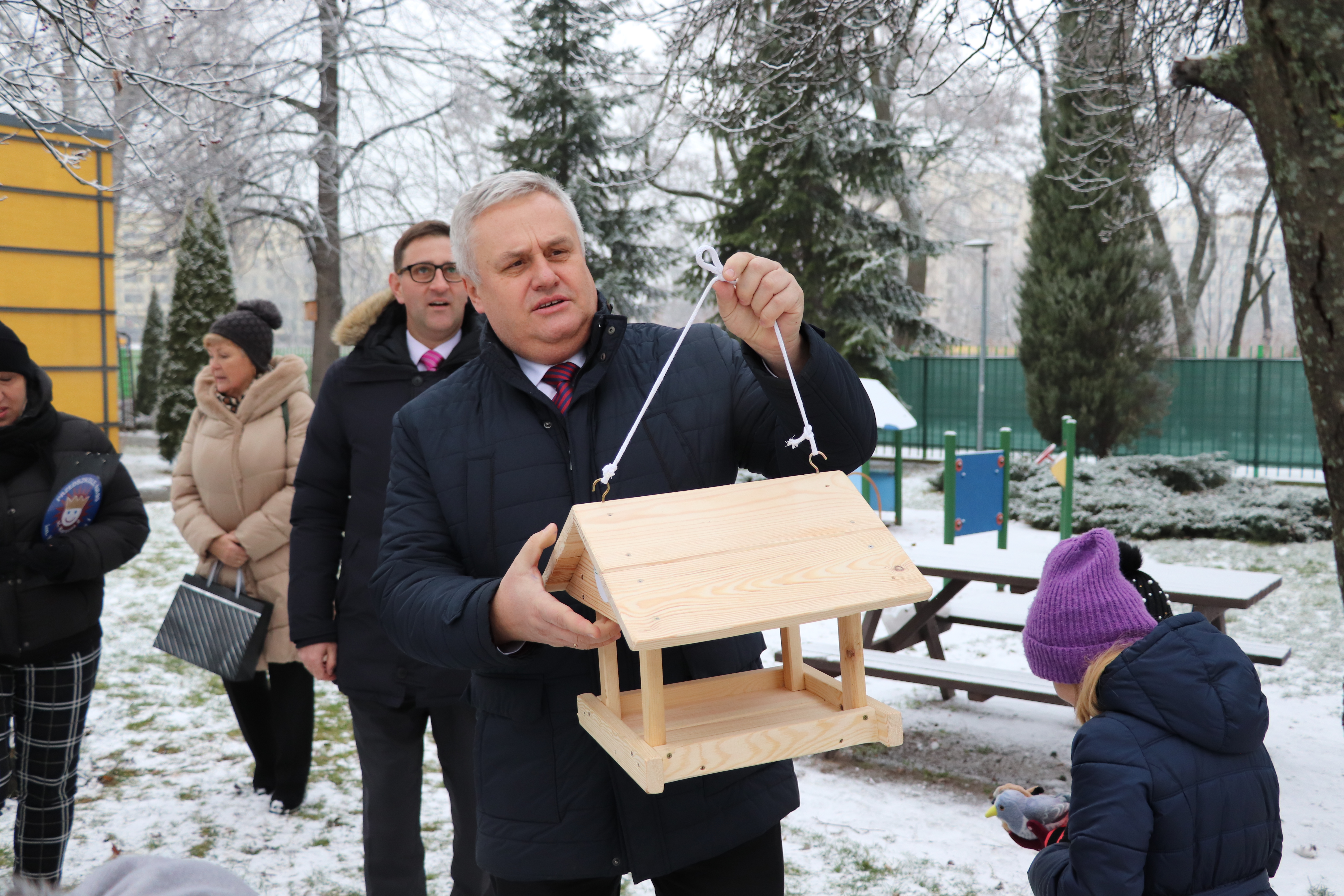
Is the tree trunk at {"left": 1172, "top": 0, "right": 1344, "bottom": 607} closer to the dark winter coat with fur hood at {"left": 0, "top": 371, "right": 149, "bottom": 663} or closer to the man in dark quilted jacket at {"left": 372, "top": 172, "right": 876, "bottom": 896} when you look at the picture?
the man in dark quilted jacket at {"left": 372, "top": 172, "right": 876, "bottom": 896}

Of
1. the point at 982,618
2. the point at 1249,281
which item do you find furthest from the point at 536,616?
the point at 1249,281

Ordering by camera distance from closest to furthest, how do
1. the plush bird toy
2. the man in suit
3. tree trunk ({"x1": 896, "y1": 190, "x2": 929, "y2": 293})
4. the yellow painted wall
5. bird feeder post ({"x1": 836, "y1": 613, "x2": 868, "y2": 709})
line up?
bird feeder post ({"x1": 836, "y1": 613, "x2": 868, "y2": 709})
the plush bird toy
the man in suit
the yellow painted wall
tree trunk ({"x1": 896, "y1": 190, "x2": 929, "y2": 293})

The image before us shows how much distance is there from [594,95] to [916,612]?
10816 millimetres

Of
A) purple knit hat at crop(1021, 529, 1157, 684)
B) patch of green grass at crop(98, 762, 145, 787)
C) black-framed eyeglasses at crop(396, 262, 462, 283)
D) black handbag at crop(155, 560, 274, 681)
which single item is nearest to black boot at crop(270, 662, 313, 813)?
black handbag at crop(155, 560, 274, 681)

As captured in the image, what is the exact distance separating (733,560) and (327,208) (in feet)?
52.0

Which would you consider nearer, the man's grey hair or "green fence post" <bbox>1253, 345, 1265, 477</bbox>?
the man's grey hair

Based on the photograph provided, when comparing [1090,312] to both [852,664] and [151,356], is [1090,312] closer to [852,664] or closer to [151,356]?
[852,664]

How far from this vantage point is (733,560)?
5.27 ft

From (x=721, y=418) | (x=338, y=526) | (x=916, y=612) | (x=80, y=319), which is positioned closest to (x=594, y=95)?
(x=80, y=319)

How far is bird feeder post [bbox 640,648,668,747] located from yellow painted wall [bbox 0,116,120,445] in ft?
32.3

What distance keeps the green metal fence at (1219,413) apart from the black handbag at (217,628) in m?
13.8

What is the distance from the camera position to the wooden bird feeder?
5.01ft

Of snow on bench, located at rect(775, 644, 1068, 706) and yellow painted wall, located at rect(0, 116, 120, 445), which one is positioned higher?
yellow painted wall, located at rect(0, 116, 120, 445)

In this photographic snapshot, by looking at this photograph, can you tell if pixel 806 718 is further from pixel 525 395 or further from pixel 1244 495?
pixel 1244 495
